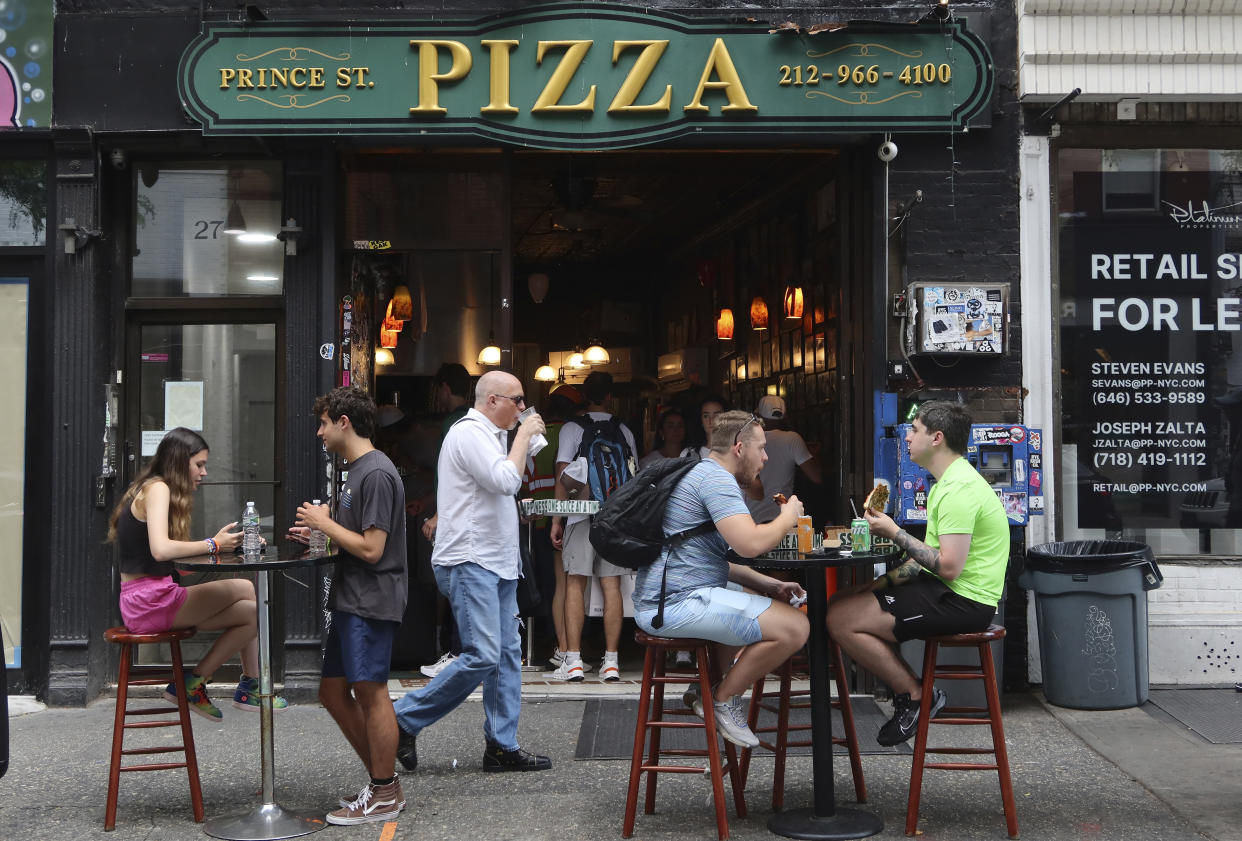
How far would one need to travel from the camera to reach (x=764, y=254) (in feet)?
36.7

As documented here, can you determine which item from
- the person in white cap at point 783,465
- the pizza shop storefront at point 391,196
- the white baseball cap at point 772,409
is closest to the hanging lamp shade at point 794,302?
the white baseball cap at point 772,409

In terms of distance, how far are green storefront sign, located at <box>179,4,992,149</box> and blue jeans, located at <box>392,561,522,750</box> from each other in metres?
2.86

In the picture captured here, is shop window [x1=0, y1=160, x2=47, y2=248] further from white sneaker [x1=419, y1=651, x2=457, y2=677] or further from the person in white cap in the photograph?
the person in white cap

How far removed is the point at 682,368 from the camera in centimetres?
1378

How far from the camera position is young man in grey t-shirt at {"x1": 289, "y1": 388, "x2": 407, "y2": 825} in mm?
5020

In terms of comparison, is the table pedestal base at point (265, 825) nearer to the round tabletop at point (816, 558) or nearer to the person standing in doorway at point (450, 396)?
the round tabletop at point (816, 558)

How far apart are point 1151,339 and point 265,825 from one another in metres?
5.94

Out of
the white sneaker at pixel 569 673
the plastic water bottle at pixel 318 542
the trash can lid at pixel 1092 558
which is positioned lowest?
the white sneaker at pixel 569 673

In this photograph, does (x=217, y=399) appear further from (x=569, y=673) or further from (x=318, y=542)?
(x=318, y=542)

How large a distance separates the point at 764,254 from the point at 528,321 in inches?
203

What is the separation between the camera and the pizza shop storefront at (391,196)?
7250 mm

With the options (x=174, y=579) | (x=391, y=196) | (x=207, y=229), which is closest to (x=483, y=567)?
(x=174, y=579)

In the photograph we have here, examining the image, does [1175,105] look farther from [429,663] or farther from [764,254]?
[429,663]

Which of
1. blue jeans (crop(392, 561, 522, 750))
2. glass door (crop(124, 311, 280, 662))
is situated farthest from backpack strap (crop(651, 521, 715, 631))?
glass door (crop(124, 311, 280, 662))
